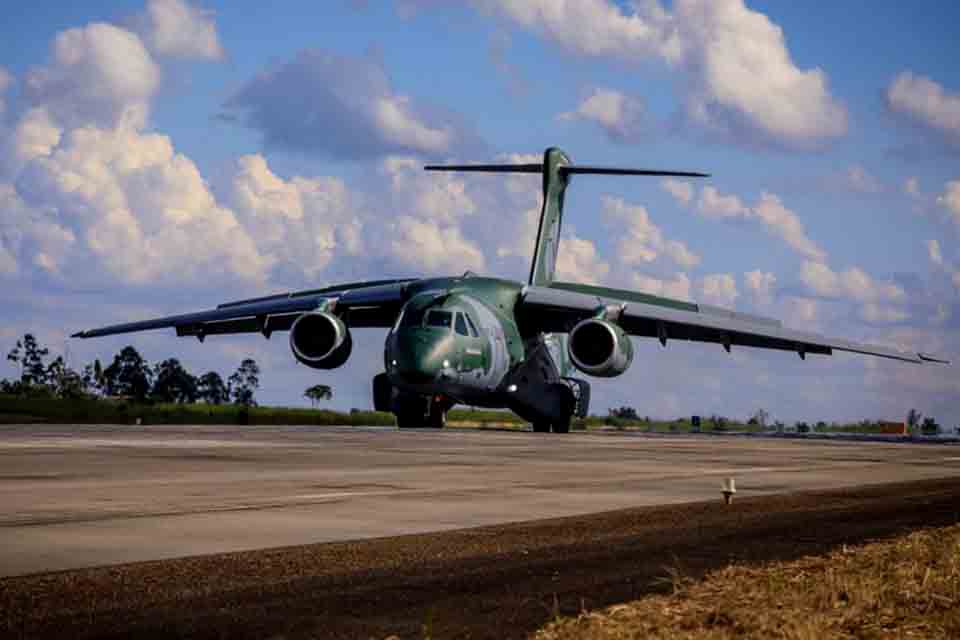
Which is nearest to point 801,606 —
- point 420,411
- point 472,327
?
point 472,327

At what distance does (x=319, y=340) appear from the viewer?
4019 centimetres

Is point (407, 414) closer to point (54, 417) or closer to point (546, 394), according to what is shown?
point (546, 394)

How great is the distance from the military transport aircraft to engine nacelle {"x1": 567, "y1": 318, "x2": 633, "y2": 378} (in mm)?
41

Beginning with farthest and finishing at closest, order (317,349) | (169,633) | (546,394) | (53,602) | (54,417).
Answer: (54,417), (546,394), (317,349), (53,602), (169,633)

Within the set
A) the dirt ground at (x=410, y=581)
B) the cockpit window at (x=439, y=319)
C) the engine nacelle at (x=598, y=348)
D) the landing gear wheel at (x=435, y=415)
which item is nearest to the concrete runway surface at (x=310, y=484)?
the dirt ground at (x=410, y=581)

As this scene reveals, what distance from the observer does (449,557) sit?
30.7 ft

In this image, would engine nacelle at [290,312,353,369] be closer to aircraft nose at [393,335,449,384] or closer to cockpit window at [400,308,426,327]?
cockpit window at [400,308,426,327]

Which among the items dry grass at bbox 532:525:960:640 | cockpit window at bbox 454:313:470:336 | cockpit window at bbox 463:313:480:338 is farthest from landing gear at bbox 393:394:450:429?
dry grass at bbox 532:525:960:640

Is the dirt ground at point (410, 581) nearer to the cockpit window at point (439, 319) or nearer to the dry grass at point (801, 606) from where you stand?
the dry grass at point (801, 606)

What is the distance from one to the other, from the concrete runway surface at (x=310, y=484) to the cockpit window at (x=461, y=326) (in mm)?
8817

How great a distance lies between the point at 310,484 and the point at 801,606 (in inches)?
365

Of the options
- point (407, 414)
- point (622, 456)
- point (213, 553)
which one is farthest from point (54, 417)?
point (213, 553)

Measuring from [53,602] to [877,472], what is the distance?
57.6 ft

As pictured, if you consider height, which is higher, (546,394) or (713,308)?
(713,308)
